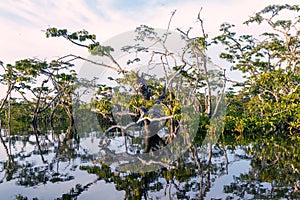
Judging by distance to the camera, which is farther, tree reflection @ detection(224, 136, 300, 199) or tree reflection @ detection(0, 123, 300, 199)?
tree reflection @ detection(0, 123, 300, 199)

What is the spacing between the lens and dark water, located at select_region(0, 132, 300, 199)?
4535 mm

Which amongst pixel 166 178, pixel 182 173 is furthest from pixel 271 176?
pixel 166 178

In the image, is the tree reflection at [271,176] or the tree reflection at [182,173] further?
the tree reflection at [182,173]

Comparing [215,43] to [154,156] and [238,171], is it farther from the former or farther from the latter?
[238,171]

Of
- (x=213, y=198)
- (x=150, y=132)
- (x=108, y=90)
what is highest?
(x=108, y=90)

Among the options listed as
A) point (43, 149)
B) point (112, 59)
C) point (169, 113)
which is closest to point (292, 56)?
point (169, 113)

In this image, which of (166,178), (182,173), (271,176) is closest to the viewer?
(271,176)

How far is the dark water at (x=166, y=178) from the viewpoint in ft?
14.9

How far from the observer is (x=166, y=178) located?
215 inches

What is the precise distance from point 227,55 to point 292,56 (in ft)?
11.2

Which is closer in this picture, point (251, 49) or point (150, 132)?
point (150, 132)

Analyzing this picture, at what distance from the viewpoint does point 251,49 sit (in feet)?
55.0

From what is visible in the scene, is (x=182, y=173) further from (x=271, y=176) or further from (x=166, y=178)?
(x=271, y=176)

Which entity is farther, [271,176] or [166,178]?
[166,178]
